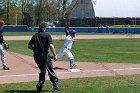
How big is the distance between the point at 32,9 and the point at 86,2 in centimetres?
1328

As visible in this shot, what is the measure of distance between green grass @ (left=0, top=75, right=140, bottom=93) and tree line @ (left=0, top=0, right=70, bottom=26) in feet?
268

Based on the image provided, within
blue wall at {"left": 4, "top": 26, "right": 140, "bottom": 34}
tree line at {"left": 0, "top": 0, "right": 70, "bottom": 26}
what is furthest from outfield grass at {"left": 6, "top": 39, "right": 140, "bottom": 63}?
tree line at {"left": 0, "top": 0, "right": 70, "bottom": 26}

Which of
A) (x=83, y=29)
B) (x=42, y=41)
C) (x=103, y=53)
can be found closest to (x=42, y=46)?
(x=42, y=41)

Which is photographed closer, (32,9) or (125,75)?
(125,75)

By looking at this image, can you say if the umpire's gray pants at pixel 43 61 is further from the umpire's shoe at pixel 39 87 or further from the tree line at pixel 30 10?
the tree line at pixel 30 10

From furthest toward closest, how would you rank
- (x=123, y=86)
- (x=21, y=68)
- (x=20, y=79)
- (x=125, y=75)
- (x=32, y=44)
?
(x=21, y=68) < (x=125, y=75) < (x=20, y=79) < (x=123, y=86) < (x=32, y=44)

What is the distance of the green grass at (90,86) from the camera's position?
10.8 meters

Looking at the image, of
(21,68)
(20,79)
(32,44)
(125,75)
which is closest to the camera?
(32,44)

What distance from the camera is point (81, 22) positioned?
8800cm

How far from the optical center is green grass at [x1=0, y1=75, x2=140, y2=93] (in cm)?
1084

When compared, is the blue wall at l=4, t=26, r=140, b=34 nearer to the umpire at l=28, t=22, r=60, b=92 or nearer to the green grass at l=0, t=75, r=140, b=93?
the green grass at l=0, t=75, r=140, b=93

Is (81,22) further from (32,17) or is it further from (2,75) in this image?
(2,75)

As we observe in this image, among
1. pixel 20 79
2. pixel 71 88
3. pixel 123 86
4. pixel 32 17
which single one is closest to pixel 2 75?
pixel 20 79

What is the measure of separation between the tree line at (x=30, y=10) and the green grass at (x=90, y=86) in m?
81.8
